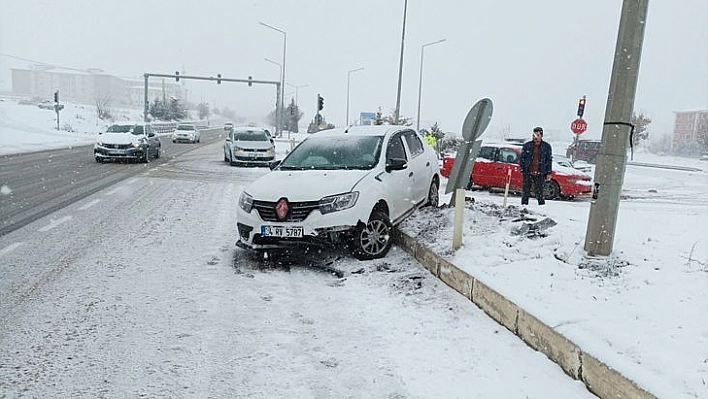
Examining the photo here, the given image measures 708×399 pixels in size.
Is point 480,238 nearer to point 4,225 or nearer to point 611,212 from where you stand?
point 611,212

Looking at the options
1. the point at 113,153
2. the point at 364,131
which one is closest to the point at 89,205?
the point at 364,131

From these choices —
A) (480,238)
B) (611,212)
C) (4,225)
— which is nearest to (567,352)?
(611,212)

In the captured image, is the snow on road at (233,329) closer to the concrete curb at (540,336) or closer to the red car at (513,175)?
the concrete curb at (540,336)

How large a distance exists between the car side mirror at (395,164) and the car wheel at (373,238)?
81 cm

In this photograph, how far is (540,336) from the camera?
425cm

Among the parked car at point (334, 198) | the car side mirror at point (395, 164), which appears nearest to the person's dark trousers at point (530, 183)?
the parked car at point (334, 198)

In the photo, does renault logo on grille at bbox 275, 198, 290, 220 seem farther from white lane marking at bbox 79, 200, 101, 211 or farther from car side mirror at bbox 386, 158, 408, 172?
white lane marking at bbox 79, 200, 101, 211

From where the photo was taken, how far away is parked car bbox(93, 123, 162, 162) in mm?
20188

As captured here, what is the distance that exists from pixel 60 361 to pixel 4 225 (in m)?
5.44

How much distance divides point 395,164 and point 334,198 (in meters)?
1.43

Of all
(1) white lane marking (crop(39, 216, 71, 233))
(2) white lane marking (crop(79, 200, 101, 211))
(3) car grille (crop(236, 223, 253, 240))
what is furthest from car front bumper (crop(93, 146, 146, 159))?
(3) car grille (crop(236, 223, 253, 240))

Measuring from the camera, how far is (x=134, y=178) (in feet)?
51.3

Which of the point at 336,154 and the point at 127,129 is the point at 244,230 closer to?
the point at 336,154

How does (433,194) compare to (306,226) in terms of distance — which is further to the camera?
(433,194)
